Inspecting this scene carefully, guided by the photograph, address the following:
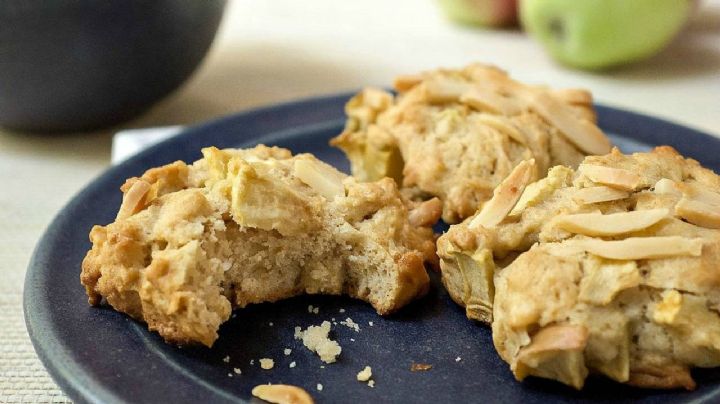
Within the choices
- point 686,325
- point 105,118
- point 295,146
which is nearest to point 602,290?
point 686,325

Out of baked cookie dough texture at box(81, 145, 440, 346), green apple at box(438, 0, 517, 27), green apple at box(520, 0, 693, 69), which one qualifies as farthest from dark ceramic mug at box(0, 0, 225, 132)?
green apple at box(438, 0, 517, 27)

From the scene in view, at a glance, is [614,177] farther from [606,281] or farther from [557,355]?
[557,355]

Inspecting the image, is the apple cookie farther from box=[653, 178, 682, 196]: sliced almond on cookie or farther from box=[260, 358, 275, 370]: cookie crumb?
box=[260, 358, 275, 370]: cookie crumb

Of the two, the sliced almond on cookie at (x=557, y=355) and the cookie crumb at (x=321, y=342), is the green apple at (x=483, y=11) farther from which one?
the sliced almond on cookie at (x=557, y=355)

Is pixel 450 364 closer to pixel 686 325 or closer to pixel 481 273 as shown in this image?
pixel 481 273

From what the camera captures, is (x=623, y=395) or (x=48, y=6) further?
(x=48, y=6)

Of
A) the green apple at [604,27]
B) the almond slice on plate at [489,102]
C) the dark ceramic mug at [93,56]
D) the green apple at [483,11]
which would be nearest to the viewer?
the almond slice on plate at [489,102]

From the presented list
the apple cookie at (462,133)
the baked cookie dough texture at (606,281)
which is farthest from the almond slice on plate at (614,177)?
the apple cookie at (462,133)
